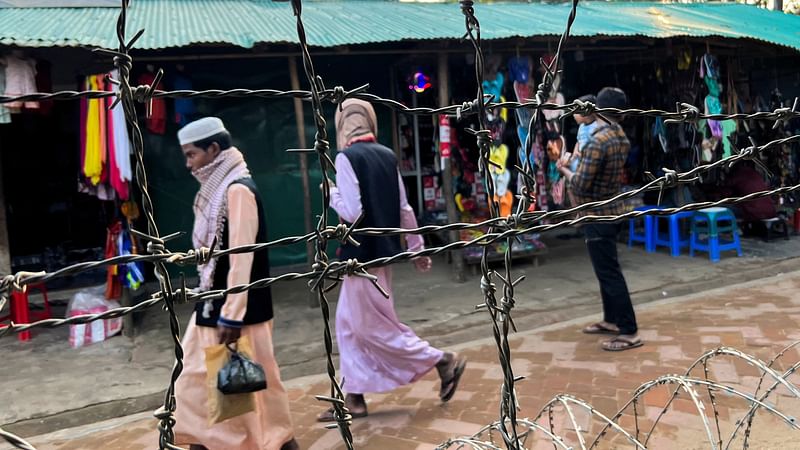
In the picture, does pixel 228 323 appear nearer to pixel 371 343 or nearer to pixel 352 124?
pixel 371 343

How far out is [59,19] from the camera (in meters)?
5.53

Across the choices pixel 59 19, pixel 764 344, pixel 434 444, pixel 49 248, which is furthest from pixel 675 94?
pixel 49 248

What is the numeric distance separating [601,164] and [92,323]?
4.48 metres

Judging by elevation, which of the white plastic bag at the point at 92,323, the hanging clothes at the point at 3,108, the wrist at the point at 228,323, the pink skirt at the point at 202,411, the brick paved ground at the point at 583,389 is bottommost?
the brick paved ground at the point at 583,389

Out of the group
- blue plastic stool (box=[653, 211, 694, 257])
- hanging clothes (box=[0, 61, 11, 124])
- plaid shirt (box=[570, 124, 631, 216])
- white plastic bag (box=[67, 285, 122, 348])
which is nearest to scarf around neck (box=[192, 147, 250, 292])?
plaid shirt (box=[570, 124, 631, 216])

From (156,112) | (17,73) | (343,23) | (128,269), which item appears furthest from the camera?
(343,23)

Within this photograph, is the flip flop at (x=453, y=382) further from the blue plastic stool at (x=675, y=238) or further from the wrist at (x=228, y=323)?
the blue plastic stool at (x=675, y=238)

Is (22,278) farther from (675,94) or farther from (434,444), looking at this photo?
(675,94)

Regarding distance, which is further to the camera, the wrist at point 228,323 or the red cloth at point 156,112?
the red cloth at point 156,112

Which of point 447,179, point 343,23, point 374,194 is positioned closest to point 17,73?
point 343,23

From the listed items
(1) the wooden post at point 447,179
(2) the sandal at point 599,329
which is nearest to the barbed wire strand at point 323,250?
(2) the sandal at point 599,329

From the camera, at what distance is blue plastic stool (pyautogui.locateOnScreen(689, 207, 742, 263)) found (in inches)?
268

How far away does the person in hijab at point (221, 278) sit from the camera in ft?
8.25

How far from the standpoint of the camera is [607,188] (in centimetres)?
412
